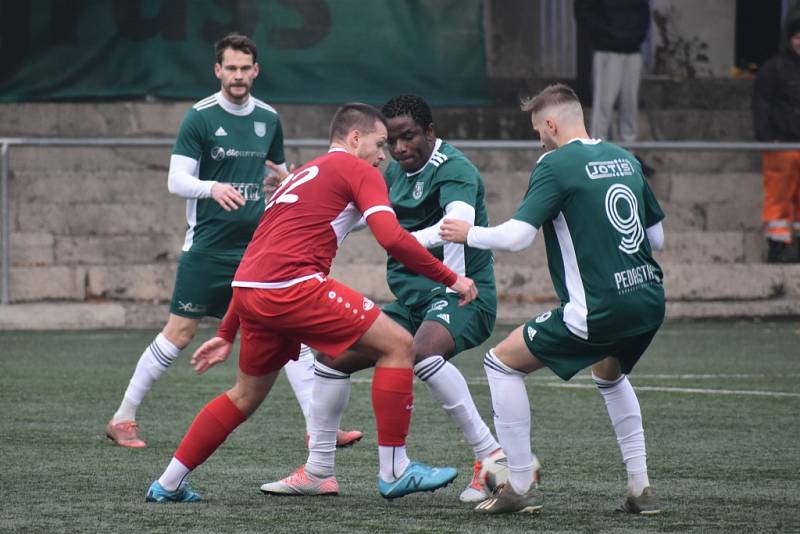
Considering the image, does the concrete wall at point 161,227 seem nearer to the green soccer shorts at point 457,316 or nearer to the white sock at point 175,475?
the green soccer shorts at point 457,316

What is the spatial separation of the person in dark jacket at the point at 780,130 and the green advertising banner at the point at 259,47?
2.67 metres

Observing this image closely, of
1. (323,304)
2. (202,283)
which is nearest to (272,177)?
(202,283)

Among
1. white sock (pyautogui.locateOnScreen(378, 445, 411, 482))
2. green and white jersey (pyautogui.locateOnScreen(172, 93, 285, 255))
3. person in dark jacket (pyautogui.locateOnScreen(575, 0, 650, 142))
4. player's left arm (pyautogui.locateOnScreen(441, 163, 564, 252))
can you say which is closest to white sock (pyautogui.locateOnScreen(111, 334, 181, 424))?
green and white jersey (pyautogui.locateOnScreen(172, 93, 285, 255))

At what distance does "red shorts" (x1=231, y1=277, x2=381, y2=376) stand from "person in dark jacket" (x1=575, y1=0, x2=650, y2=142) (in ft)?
30.9

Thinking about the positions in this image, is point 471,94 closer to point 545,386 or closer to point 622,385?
point 545,386

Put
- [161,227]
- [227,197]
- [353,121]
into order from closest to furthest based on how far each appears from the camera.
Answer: [353,121], [227,197], [161,227]

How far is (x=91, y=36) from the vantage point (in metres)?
14.9

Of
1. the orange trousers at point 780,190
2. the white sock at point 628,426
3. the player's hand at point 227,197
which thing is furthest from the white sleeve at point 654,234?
the orange trousers at point 780,190

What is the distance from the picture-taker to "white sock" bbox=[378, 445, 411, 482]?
6.52m

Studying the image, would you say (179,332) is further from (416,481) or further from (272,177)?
(416,481)

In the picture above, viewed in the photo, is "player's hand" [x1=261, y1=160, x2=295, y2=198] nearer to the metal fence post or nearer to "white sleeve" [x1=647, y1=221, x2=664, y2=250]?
"white sleeve" [x1=647, y1=221, x2=664, y2=250]

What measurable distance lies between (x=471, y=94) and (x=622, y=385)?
9415mm

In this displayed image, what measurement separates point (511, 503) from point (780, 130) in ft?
33.0

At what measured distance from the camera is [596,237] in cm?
620
